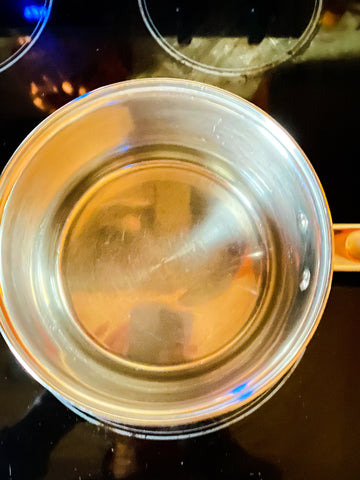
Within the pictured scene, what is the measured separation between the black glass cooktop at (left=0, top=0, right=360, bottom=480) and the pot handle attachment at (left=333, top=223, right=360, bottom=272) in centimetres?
5

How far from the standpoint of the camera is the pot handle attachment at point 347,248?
1.81ft

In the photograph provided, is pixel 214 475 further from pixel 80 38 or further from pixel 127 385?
pixel 80 38

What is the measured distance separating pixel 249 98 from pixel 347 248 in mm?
198

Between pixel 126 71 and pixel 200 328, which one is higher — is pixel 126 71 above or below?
above

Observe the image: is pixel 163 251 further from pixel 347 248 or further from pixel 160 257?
pixel 347 248

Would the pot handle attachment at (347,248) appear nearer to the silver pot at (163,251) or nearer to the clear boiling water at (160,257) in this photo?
the silver pot at (163,251)

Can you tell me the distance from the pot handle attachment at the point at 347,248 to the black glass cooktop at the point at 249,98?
0.05 metres

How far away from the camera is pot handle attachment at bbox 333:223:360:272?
1.81 ft

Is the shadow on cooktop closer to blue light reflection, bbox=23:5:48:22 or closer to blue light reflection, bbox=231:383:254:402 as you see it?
blue light reflection, bbox=231:383:254:402

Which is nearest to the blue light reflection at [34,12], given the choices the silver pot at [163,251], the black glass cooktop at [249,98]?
the black glass cooktop at [249,98]

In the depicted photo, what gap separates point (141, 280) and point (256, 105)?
23 centimetres

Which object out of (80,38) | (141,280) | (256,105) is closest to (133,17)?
(80,38)

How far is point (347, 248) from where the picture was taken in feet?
1.84

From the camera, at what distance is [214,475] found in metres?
0.57
